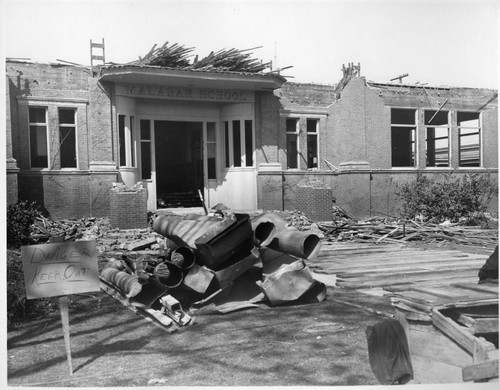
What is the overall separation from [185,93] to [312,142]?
198 inches

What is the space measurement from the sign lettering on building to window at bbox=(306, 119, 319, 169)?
8.69 feet

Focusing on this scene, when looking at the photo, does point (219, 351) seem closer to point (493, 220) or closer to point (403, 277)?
point (403, 277)

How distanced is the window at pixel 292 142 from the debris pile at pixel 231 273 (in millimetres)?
11168

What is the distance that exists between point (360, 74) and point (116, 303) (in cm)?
1345

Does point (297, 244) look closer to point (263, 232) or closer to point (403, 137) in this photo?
point (263, 232)

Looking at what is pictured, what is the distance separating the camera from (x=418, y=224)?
13656 millimetres

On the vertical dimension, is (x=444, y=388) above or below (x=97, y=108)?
below

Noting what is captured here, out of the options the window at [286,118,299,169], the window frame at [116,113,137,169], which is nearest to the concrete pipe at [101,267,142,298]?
the window frame at [116,113,137,169]

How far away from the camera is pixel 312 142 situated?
1789 centimetres

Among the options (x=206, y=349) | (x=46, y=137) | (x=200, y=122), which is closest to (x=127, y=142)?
(x=46, y=137)

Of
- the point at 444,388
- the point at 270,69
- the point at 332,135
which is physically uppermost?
the point at 270,69

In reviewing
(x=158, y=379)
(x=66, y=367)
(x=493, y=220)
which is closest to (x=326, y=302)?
(x=158, y=379)

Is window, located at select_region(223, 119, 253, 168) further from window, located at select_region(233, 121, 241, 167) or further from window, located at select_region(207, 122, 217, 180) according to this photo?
window, located at select_region(207, 122, 217, 180)

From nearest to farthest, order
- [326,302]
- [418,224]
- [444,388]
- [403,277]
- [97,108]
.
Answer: [444,388]
[326,302]
[403,277]
[418,224]
[97,108]
